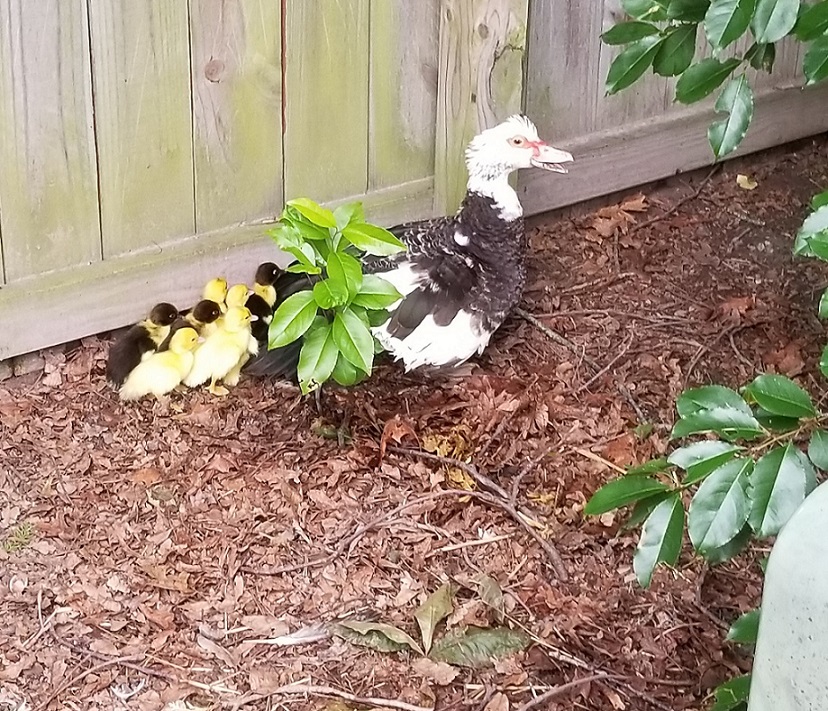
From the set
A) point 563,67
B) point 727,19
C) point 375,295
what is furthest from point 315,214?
point 563,67

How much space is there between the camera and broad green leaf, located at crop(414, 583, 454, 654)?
2160 mm

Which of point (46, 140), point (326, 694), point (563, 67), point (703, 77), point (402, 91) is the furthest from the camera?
point (563, 67)

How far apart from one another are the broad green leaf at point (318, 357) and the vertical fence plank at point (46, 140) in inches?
26.5

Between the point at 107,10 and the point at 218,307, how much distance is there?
2.32 ft

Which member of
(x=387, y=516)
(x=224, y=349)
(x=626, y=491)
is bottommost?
(x=387, y=516)

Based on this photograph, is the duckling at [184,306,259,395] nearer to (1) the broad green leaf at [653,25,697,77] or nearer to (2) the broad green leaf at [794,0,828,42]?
(1) the broad green leaf at [653,25,697,77]

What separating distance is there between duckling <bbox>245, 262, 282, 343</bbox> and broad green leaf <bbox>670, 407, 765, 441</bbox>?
170 centimetres

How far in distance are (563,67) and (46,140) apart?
140 centimetres

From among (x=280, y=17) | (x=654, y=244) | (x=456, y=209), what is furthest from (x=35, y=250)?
(x=654, y=244)

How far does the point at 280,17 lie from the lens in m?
2.74

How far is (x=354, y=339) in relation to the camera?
91.4 inches

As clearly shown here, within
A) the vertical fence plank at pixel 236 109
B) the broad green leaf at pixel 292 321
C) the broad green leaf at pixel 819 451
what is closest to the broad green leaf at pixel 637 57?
Result: the broad green leaf at pixel 819 451

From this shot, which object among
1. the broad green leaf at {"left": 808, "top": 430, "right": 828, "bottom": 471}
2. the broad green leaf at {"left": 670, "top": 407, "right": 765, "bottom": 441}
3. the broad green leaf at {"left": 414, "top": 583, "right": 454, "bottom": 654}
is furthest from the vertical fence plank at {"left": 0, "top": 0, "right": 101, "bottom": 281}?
the broad green leaf at {"left": 808, "top": 430, "right": 828, "bottom": 471}

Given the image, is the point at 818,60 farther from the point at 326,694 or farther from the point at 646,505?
the point at 326,694
